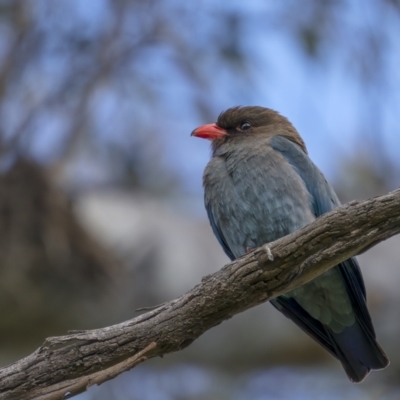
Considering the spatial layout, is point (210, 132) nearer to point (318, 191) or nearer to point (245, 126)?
point (245, 126)

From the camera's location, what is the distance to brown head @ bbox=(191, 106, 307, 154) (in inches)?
191

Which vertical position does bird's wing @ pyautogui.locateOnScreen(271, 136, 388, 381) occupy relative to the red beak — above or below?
below

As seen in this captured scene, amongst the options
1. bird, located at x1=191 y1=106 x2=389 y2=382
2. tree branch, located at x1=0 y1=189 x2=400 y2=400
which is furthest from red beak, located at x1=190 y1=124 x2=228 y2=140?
tree branch, located at x1=0 y1=189 x2=400 y2=400

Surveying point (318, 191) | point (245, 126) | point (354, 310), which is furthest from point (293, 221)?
point (245, 126)

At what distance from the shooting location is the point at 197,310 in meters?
3.38

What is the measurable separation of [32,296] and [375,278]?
2389mm

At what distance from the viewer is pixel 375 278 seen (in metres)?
5.89

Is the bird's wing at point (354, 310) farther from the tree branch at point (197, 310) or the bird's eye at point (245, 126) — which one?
the tree branch at point (197, 310)

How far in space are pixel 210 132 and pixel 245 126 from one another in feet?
0.66

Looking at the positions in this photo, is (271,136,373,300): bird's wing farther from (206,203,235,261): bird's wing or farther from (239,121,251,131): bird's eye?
(206,203,235,261): bird's wing

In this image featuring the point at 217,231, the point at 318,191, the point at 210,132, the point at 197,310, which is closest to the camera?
the point at 197,310

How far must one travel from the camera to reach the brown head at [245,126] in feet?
15.9

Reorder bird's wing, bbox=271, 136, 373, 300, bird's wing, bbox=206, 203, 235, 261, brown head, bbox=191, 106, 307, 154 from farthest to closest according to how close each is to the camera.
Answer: brown head, bbox=191, 106, 307, 154 < bird's wing, bbox=206, 203, 235, 261 < bird's wing, bbox=271, 136, 373, 300

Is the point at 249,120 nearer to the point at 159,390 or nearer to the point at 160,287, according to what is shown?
the point at 160,287
